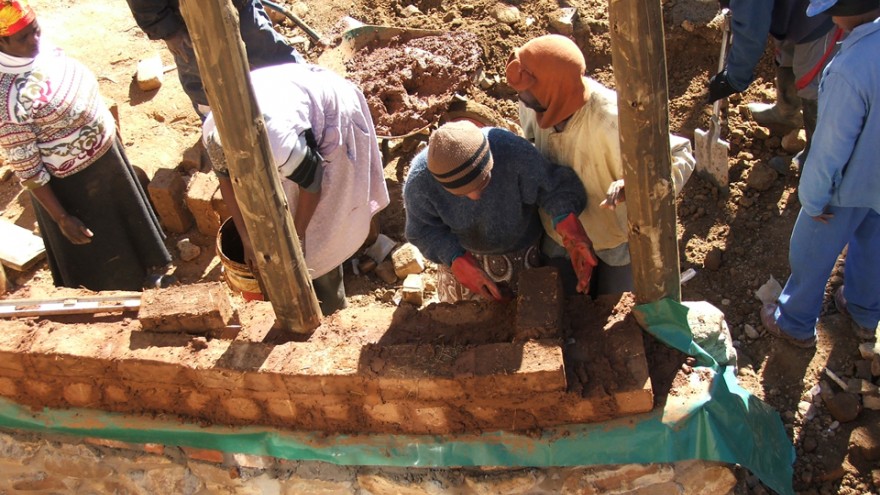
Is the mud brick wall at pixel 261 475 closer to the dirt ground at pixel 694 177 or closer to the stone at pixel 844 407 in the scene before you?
the dirt ground at pixel 694 177

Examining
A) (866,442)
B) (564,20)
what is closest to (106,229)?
(564,20)

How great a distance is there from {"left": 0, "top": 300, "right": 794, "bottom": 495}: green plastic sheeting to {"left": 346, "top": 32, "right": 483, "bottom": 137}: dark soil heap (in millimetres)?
2614

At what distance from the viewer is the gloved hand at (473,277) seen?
3598 mm

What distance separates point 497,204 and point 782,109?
292cm

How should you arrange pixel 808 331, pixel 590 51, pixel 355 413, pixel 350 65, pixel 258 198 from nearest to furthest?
pixel 258 198 < pixel 355 413 < pixel 808 331 < pixel 350 65 < pixel 590 51

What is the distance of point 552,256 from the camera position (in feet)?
12.6

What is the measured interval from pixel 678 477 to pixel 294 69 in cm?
245

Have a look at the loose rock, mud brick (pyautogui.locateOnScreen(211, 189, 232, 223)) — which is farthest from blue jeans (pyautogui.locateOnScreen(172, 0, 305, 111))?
the loose rock

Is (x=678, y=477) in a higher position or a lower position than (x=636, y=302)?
lower

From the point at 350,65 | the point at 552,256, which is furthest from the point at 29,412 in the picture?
the point at 350,65

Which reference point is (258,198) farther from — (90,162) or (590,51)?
(590,51)

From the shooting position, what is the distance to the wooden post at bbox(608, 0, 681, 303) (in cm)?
265

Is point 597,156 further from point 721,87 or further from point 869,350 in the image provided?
point 869,350

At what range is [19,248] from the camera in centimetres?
608
